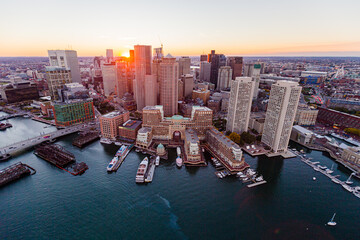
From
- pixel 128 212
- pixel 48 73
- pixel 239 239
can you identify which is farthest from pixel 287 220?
pixel 48 73

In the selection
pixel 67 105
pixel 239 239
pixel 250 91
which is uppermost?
pixel 250 91

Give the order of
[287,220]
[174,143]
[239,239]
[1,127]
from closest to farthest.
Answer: [239,239] → [287,220] → [174,143] → [1,127]

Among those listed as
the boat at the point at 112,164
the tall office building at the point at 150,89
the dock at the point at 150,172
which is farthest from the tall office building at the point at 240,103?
the boat at the point at 112,164

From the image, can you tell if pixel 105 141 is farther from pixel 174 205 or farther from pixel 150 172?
pixel 174 205

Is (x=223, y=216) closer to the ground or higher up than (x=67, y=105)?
closer to the ground

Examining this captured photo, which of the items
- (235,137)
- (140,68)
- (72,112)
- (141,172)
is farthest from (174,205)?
(140,68)

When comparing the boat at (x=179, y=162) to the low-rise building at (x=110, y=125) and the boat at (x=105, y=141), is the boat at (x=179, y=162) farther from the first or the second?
the low-rise building at (x=110, y=125)

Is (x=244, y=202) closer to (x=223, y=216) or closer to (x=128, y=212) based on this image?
(x=223, y=216)
